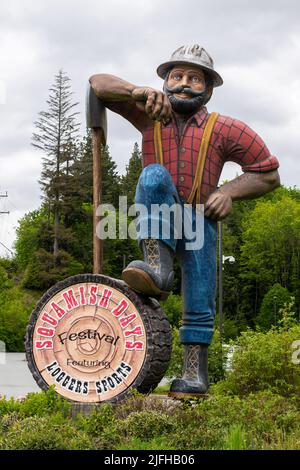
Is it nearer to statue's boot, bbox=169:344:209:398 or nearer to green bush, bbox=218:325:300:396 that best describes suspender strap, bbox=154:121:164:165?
statue's boot, bbox=169:344:209:398

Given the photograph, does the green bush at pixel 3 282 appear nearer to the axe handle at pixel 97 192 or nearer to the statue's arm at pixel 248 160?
the axe handle at pixel 97 192

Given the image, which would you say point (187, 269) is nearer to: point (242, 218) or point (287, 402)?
point (287, 402)

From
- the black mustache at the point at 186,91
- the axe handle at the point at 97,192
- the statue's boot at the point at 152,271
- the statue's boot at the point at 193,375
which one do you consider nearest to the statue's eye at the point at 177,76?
the black mustache at the point at 186,91

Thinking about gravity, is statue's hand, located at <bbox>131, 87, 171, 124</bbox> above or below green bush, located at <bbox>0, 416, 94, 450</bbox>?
above

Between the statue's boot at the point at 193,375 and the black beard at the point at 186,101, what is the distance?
2.15 m

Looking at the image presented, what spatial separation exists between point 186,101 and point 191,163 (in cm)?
57

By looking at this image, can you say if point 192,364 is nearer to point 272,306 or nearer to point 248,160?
point 248,160

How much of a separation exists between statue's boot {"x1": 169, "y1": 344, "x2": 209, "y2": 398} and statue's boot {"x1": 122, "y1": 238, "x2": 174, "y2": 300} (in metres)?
0.60

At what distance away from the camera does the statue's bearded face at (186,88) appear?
714 centimetres

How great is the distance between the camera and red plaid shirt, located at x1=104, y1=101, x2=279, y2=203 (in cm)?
707

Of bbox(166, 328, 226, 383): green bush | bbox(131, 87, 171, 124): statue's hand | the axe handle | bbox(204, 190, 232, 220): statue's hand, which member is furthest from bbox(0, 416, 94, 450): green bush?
bbox(166, 328, 226, 383): green bush
